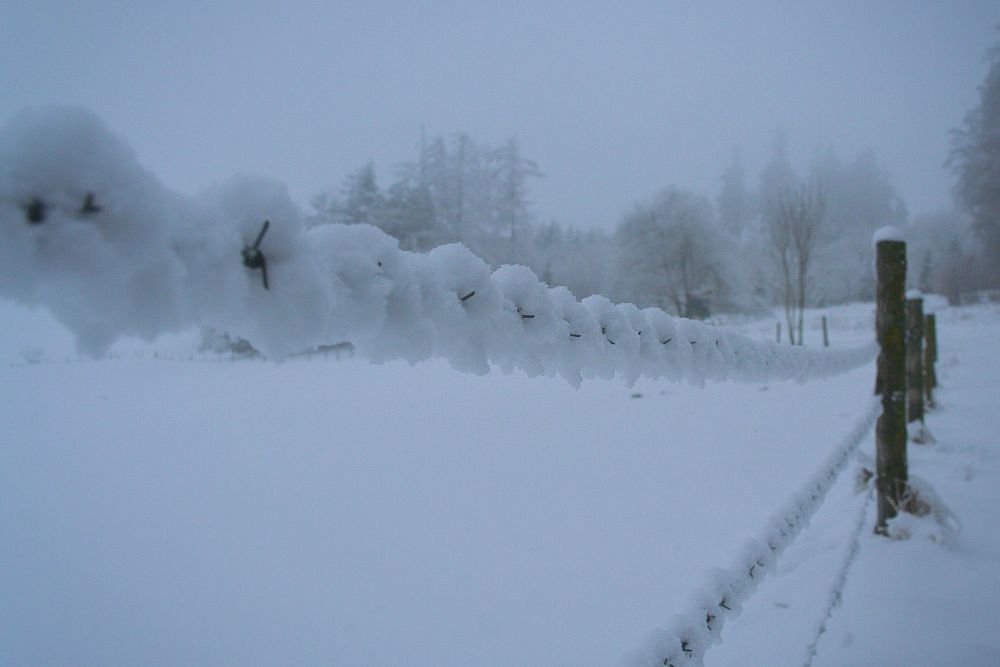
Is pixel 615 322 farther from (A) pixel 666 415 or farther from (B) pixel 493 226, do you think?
(B) pixel 493 226

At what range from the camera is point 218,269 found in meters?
0.44

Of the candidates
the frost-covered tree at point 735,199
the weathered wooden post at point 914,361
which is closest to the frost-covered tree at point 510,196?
the weathered wooden post at point 914,361

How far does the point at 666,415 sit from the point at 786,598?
5.73 meters

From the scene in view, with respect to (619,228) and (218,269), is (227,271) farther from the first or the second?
(619,228)

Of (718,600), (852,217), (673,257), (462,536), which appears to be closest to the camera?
(718,600)

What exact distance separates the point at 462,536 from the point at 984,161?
28807 mm

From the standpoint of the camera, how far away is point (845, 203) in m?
44.3

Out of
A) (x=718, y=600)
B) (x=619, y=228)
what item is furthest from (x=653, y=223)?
(x=718, y=600)

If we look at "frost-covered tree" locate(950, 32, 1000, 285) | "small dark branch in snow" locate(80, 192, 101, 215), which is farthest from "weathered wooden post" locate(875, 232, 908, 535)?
"frost-covered tree" locate(950, 32, 1000, 285)

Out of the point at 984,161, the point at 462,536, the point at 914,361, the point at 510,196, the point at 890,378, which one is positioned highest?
the point at 984,161

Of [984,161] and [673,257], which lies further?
[984,161]

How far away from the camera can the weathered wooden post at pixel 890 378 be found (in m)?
2.25

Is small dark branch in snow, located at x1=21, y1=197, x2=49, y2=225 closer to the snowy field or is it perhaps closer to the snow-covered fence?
the snow-covered fence

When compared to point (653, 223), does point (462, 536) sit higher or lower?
lower
